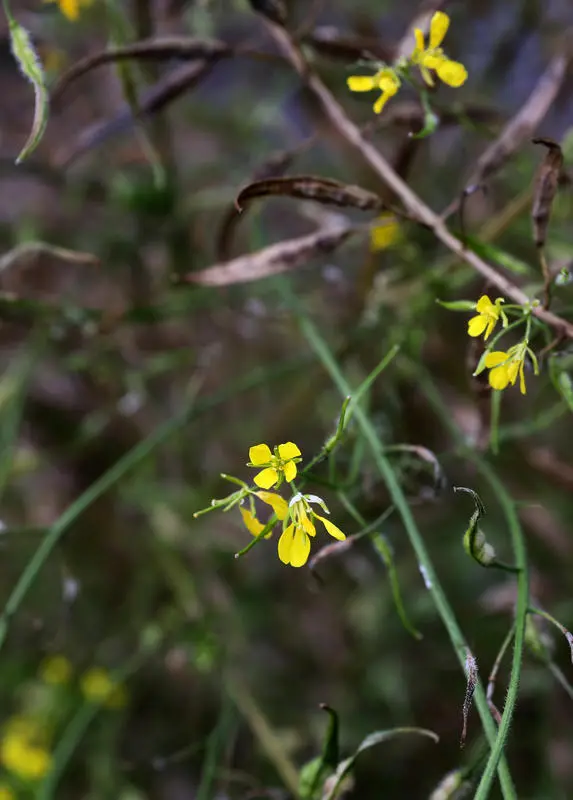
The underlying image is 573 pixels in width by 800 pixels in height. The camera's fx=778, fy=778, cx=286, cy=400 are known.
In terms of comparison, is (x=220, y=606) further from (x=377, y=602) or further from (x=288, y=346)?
(x=288, y=346)

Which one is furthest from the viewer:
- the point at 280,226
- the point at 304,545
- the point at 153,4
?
the point at 280,226

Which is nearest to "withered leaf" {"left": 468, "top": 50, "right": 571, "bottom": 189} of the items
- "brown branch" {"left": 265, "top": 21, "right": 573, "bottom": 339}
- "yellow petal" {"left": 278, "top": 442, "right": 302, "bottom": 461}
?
"brown branch" {"left": 265, "top": 21, "right": 573, "bottom": 339}

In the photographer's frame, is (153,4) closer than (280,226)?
Yes

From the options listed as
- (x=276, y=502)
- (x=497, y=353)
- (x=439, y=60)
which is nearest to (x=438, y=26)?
(x=439, y=60)

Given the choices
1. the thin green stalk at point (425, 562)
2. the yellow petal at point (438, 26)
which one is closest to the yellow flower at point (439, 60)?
the yellow petal at point (438, 26)

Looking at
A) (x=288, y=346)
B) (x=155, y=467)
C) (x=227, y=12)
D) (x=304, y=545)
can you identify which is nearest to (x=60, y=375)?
(x=155, y=467)

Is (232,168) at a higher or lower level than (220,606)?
higher

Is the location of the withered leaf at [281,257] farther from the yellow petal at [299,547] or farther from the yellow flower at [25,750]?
the yellow flower at [25,750]
